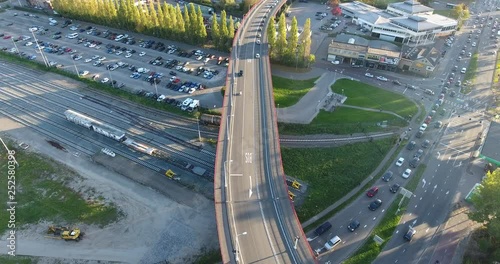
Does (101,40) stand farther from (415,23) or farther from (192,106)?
(415,23)

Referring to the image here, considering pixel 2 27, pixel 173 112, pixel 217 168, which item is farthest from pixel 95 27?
pixel 217 168

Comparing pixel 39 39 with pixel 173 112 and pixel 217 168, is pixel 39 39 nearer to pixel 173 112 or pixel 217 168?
pixel 173 112

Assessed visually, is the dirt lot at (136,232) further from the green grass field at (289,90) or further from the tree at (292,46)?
the tree at (292,46)

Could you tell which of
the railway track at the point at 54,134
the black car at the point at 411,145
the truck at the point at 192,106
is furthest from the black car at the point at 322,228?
the truck at the point at 192,106

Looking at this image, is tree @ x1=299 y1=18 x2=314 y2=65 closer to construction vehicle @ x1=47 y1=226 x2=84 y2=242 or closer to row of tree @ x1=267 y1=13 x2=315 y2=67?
row of tree @ x1=267 y1=13 x2=315 y2=67

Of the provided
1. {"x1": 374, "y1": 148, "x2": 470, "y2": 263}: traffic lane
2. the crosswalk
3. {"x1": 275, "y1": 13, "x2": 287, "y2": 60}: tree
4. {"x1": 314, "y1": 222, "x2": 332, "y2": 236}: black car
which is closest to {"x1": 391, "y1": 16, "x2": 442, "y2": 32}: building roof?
the crosswalk

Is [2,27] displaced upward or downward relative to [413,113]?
upward
